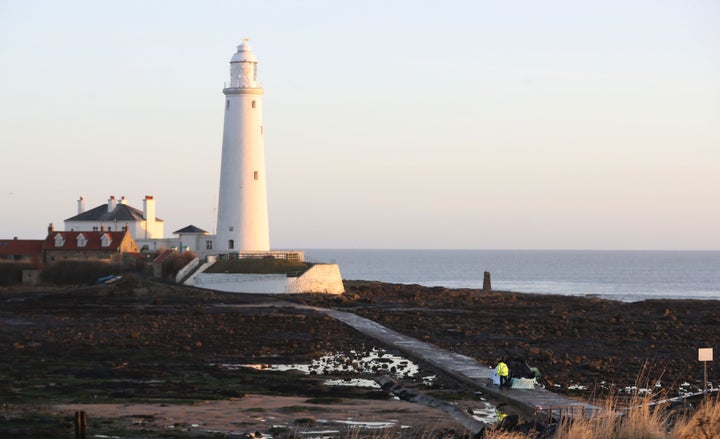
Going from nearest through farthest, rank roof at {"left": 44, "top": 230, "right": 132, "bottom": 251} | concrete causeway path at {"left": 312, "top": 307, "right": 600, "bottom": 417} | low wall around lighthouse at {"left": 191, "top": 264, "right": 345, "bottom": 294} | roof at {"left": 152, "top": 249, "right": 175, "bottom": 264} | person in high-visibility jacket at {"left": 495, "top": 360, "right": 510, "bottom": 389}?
concrete causeway path at {"left": 312, "top": 307, "right": 600, "bottom": 417}, person in high-visibility jacket at {"left": 495, "top": 360, "right": 510, "bottom": 389}, low wall around lighthouse at {"left": 191, "top": 264, "right": 345, "bottom": 294}, roof at {"left": 152, "top": 249, "right": 175, "bottom": 264}, roof at {"left": 44, "top": 230, "right": 132, "bottom": 251}

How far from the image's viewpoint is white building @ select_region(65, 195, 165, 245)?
249ft

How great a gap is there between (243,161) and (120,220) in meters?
20.1

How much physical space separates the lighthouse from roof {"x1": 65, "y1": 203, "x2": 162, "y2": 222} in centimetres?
1806

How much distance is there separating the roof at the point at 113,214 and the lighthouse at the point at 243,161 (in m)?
18.1

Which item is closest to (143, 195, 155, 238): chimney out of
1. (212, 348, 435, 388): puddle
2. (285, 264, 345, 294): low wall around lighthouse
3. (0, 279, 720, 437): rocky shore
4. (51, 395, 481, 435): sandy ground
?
(0, 279, 720, 437): rocky shore

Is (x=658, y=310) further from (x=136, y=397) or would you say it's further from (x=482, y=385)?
(x=136, y=397)

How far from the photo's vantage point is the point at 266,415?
65.7 feet

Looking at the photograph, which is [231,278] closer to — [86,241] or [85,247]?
[85,247]

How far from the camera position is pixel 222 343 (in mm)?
33469

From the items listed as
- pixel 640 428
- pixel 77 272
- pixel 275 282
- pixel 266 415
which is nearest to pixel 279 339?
pixel 266 415

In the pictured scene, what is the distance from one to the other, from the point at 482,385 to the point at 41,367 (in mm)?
10795

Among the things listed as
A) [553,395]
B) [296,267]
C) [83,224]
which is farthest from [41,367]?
[83,224]

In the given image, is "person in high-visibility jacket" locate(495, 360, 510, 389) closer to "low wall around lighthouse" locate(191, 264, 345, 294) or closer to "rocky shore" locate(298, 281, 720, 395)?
"rocky shore" locate(298, 281, 720, 395)

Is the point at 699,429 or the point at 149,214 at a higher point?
the point at 149,214
